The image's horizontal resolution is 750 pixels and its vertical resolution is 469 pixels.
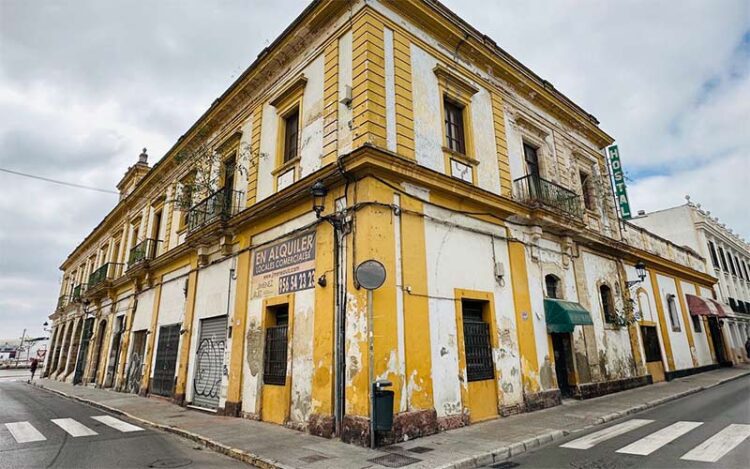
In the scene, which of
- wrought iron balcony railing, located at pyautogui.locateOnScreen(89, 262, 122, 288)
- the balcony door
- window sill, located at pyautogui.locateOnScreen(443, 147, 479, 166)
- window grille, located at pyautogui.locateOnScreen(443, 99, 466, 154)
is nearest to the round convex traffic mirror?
window sill, located at pyautogui.locateOnScreen(443, 147, 479, 166)

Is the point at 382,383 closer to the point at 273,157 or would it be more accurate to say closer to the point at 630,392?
the point at 273,157

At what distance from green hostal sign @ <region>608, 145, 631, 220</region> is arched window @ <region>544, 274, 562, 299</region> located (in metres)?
6.16

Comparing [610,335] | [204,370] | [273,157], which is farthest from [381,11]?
[610,335]

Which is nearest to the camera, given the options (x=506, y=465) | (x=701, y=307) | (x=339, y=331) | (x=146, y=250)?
(x=506, y=465)

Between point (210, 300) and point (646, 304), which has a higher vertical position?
point (646, 304)

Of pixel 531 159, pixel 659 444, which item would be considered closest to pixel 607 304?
pixel 531 159

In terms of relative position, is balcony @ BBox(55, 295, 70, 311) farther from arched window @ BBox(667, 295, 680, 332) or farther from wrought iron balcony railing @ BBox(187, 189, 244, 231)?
arched window @ BBox(667, 295, 680, 332)

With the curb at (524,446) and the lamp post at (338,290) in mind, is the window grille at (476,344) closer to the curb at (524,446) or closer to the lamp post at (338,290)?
the curb at (524,446)

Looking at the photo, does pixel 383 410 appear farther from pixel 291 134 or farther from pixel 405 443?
pixel 291 134

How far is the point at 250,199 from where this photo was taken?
1109 cm

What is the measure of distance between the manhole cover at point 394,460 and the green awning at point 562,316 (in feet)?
20.7

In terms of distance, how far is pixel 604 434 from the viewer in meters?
6.91

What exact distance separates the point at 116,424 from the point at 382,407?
21.9 feet

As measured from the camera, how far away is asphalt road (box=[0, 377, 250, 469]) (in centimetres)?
583
